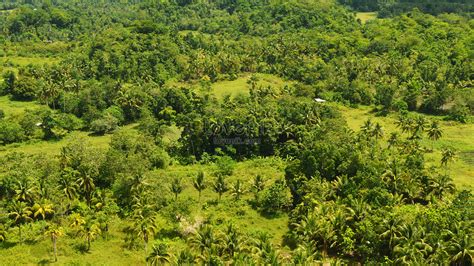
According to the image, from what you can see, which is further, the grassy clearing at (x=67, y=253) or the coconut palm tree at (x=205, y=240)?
the grassy clearing at (x=67, y=253)

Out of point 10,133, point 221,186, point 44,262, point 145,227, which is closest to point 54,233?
point 44,262

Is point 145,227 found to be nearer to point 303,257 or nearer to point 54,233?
point 54,233

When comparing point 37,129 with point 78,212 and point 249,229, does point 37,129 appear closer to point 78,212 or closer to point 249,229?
point 78,212

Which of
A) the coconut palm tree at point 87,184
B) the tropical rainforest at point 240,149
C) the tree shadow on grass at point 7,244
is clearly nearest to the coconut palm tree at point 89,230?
the tropical rainforest at point 240,149

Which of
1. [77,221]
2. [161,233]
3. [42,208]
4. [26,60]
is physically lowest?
[26,60]

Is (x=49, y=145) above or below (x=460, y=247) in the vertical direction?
below

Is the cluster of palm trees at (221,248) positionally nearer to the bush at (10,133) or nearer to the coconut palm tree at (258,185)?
the coconut palm tree at (258,185)
